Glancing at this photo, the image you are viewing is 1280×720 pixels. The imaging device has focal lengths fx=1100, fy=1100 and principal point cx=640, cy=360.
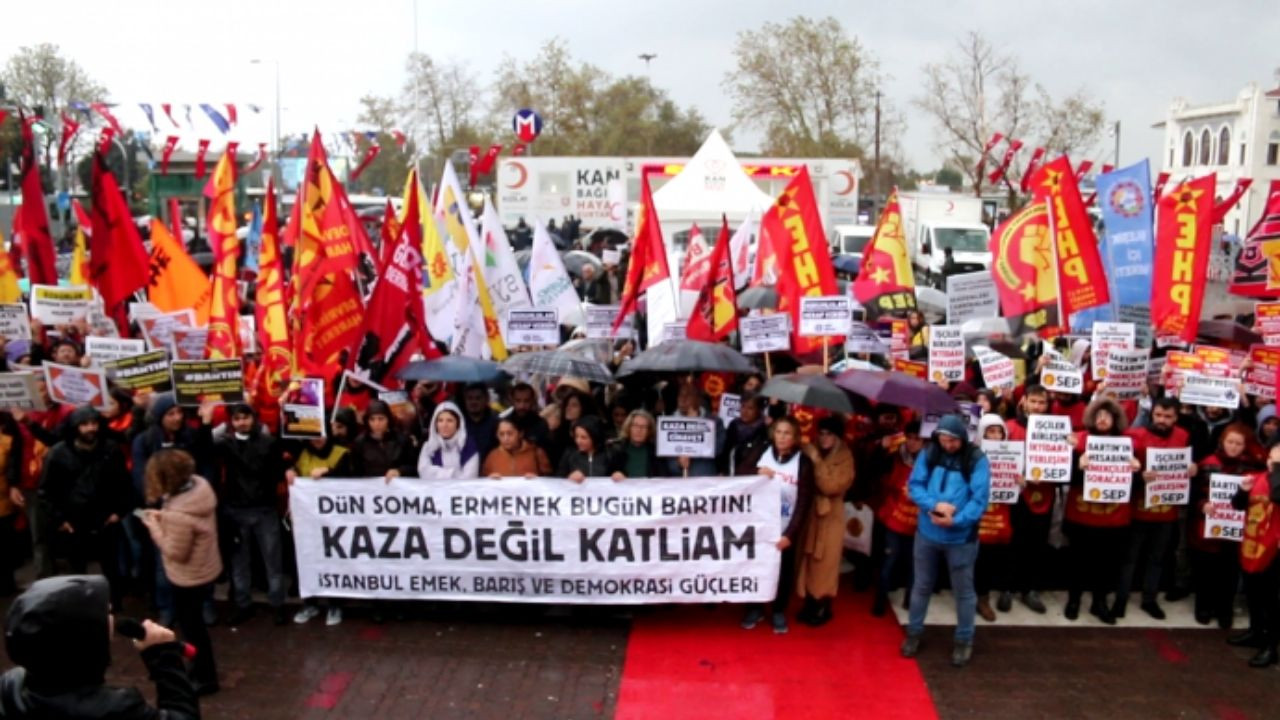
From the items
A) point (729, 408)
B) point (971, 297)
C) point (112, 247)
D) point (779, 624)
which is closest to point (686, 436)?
point (729, 408)

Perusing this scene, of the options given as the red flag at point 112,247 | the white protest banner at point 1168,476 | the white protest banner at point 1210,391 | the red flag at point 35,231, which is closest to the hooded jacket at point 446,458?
the red flag at point 112,247

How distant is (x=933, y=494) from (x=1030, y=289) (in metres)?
3.62

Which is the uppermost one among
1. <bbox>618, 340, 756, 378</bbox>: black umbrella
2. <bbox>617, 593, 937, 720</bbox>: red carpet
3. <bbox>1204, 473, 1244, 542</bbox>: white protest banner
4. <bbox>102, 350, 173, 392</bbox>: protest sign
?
<bbox>618, 340, 756, 378</bbox>: black umbrella

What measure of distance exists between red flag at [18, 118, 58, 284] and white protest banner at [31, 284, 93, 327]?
58 cm

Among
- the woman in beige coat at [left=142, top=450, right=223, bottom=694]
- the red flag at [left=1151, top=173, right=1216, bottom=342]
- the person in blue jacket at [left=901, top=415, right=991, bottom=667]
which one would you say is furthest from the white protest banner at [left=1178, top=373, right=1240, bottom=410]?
the woman in beige coat at [left=142, top=450, right=223, bottom=694]

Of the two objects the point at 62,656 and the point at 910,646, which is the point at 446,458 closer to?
the point at 910,646

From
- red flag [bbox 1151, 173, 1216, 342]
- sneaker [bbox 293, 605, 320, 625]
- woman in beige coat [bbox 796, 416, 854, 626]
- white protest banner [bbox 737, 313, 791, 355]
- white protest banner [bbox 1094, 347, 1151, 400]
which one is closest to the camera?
woman in beige coat [bbox 796, 416, 854, 626]

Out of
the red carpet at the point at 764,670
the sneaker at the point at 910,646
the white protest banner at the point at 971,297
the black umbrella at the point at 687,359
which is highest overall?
the white protest banner at the point at 971,297

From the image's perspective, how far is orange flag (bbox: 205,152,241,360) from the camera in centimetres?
997

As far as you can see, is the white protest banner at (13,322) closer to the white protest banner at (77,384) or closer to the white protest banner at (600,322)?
the white protest banner at (77,384)

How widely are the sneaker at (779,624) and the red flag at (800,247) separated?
3.04m

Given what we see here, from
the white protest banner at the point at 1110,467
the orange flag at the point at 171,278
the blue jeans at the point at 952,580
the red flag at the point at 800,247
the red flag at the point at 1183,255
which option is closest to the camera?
the blue jeans at the point at 952,580

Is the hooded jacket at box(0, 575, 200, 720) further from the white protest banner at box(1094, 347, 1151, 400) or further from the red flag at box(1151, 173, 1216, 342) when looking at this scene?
the red flag at box(1151, 173, 1216, 342)

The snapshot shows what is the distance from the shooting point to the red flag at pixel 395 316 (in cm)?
888
